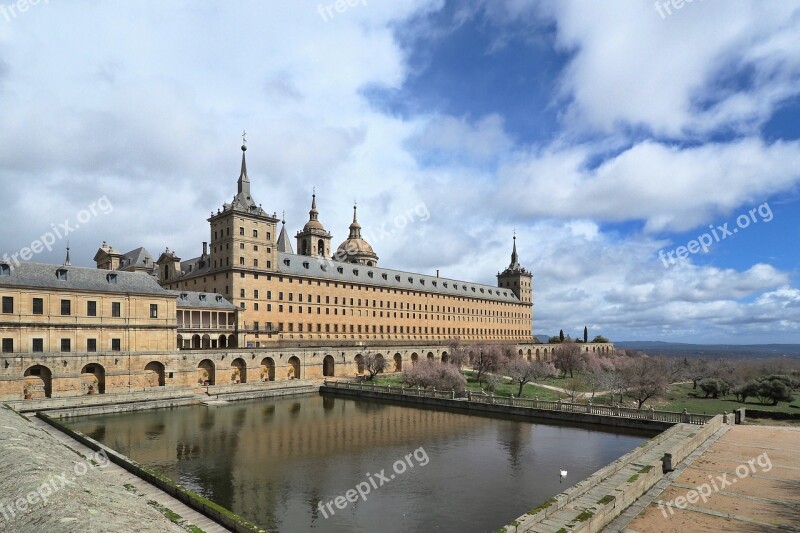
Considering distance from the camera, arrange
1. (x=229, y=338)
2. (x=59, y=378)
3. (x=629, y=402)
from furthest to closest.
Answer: (x=229, y=338) → (x=629, y=402) → (x=59, y=378)

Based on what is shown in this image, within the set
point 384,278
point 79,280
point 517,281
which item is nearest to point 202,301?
point 79,280

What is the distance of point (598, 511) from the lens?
15.3 meters

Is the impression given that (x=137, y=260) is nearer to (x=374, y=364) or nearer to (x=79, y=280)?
(x=79, y=280)

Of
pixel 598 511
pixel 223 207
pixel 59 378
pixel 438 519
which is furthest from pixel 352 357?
pixel 598 511

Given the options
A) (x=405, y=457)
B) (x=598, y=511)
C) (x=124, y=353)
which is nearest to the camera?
(x=598, y=511)

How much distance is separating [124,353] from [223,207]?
2790 cm

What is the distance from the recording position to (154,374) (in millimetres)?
48062

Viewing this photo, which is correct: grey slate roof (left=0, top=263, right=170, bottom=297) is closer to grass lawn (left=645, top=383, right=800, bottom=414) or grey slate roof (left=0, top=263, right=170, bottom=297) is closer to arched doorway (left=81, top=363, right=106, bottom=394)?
arched doorway (left=81, top=363, right=106, bottom=394)

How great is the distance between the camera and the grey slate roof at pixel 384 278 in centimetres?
7488

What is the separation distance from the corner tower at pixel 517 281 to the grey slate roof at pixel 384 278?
14.0 feet

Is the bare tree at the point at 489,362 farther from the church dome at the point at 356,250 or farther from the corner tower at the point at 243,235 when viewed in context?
the church dome at the point at 356,250

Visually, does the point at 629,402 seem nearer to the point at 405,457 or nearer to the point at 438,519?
the point at 405,457

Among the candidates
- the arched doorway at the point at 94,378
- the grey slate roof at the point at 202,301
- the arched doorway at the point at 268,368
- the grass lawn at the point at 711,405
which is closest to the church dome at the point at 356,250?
the grey slate roof at the point at 202,301

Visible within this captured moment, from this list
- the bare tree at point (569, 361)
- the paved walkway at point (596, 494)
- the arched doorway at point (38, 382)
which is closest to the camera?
the paved walkway at point (596, 494)
